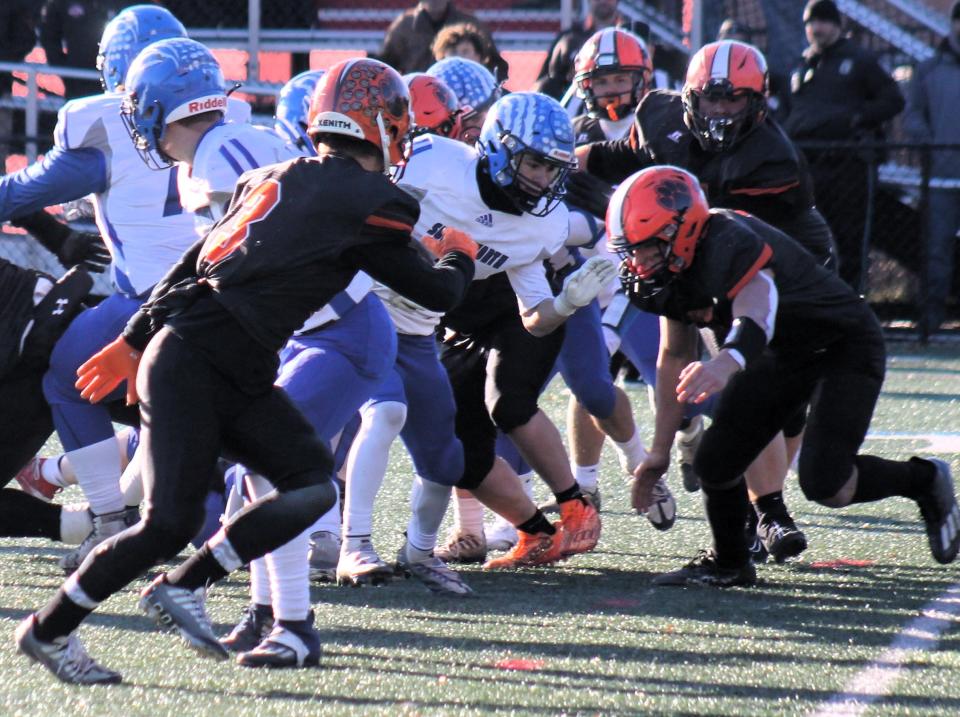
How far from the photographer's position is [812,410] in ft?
16.2

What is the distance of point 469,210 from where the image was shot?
498 cm

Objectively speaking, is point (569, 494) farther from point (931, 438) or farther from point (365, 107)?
point (931, 438)

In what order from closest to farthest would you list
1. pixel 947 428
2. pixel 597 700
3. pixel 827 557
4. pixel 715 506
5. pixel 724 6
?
pixel 597 700 → pixel 715 506 → pixel 827 557 → pixel 947 428 → pixel 724 6

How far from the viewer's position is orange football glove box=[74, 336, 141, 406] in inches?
151

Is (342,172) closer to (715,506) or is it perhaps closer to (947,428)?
(715,506)

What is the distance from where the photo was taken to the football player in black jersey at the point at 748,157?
18.0 feet

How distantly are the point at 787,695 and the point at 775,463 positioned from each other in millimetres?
1917

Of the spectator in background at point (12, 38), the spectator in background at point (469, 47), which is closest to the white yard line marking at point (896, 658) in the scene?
the spectator in background at point (469, 47)

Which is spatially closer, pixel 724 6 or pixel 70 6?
pixel 70 6

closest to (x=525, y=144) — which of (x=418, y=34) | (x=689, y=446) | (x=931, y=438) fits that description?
(x=689, y=446)

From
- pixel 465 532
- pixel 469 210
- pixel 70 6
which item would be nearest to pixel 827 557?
pixel 465 532

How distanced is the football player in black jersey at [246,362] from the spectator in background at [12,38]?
7306 millimetres

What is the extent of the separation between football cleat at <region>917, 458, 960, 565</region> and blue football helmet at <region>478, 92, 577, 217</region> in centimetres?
146

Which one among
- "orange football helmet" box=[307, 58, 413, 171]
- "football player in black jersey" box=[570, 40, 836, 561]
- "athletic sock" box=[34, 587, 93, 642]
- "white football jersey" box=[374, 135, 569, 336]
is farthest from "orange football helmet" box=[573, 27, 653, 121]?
"athletic sock" box=[34, 587, 93, 642]
